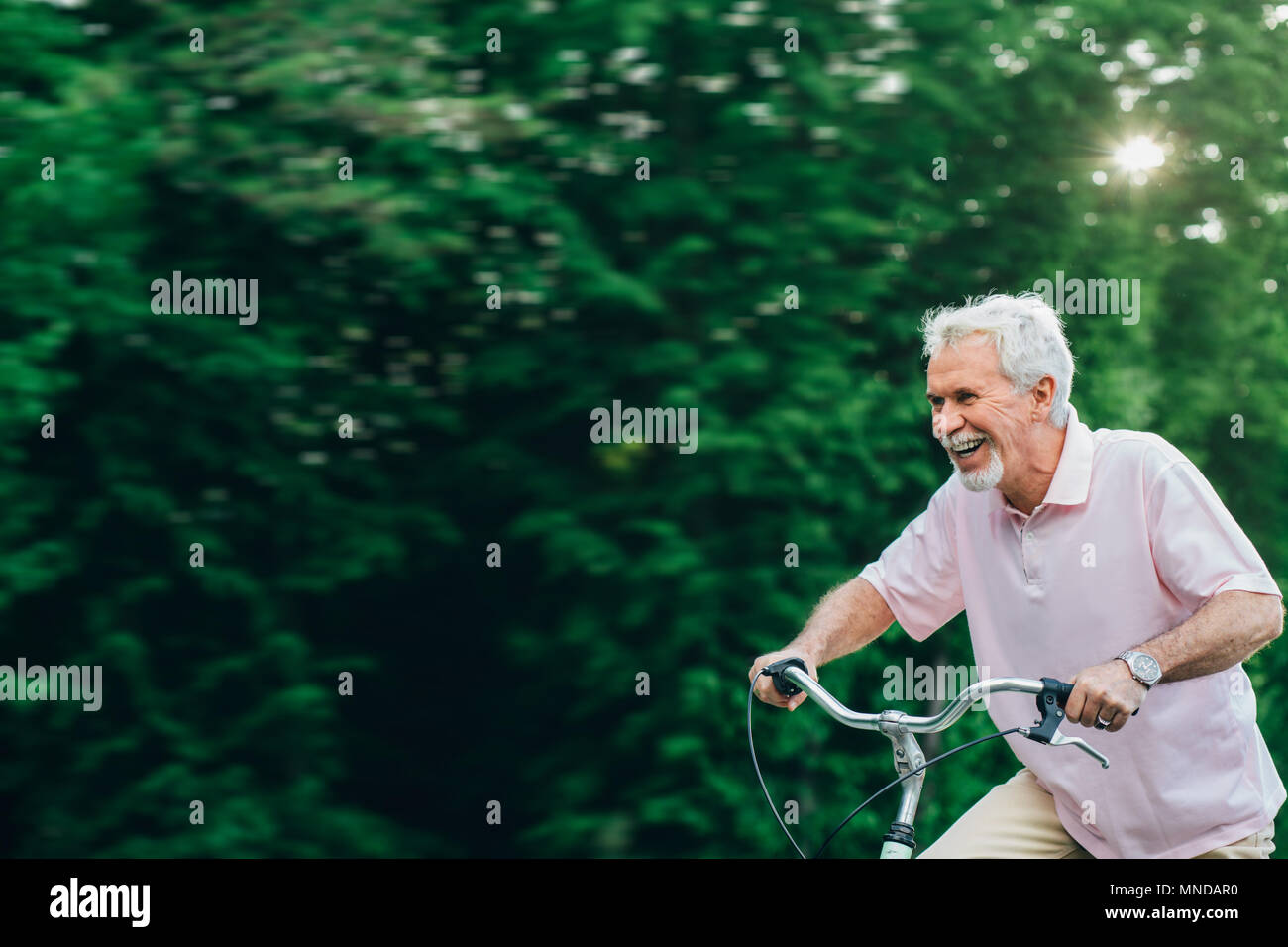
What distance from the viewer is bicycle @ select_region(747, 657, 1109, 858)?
2365mm

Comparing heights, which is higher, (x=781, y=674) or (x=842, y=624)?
(x=842, y=624)

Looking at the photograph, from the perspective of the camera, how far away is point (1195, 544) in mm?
2568

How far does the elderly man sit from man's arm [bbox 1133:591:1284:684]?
1.9 inches

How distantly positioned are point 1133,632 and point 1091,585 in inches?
4.7

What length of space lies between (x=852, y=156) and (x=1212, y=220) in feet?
5.07

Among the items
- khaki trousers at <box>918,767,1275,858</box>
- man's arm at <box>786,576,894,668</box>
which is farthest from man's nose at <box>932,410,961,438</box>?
khaki trousers at <box>918,767,1275,858</box>

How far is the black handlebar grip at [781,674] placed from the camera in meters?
2.71

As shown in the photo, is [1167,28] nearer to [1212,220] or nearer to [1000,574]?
[1212,220]

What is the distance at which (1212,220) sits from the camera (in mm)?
4859

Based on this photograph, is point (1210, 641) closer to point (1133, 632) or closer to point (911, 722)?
point (1133, 632)

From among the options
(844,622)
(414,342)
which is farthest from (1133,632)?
(414,342)

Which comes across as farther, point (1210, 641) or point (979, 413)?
→ point (979, 413)

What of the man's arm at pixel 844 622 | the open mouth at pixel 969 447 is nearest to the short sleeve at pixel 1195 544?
the open mouth at pixel 969 447

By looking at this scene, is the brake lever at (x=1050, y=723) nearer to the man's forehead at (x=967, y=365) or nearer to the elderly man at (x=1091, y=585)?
the elderly man at (x=1091, y=585)
